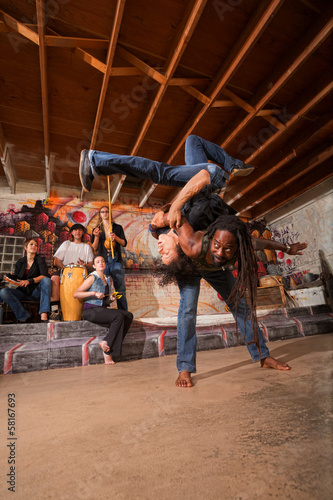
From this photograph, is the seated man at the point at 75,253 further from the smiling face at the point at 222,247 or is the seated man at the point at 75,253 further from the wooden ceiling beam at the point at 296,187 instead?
the wooden ceiling beam at the point at 296,187

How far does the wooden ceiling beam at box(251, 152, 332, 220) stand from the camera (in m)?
6.21

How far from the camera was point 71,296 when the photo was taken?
3309mm

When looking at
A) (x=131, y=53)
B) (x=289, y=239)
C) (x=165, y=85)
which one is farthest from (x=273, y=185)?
(x=131, y=53)

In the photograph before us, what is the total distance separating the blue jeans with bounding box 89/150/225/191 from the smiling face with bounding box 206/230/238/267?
0.58 meters

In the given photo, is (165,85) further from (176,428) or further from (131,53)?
(176,428)

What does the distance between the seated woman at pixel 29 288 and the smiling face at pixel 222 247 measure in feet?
9.09

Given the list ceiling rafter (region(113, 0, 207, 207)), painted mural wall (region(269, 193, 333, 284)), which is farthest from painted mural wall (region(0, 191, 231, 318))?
ceiling rafter (region(113, 0, 207, 207))

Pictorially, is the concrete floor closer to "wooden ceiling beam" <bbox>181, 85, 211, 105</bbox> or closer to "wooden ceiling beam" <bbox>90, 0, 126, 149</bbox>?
"wooden ceiling beam" <bbox>90, 0, 126, 149</bbox>

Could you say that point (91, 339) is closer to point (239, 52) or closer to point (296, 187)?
point (239, 52)

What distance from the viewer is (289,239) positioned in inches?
301

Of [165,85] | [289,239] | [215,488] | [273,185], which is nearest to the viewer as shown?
[215,488]

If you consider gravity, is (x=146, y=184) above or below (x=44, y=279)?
above

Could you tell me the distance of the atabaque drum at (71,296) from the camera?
10.8 ft

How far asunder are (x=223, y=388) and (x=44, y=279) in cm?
304
